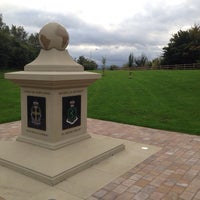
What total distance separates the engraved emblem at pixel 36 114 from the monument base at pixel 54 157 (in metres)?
0.51

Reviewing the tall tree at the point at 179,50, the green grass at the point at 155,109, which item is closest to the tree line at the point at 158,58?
the tall tree at the point at 179,50

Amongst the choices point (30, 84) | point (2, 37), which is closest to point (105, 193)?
point (30, 84)

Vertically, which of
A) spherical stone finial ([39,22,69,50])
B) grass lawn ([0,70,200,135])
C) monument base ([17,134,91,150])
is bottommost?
grass lawn ([0,70,200,135])

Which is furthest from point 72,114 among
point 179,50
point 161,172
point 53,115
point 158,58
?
point 158,58

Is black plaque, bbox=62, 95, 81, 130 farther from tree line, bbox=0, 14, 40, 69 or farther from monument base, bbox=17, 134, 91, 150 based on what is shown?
tree line, bbox=0, 14, 40, 69

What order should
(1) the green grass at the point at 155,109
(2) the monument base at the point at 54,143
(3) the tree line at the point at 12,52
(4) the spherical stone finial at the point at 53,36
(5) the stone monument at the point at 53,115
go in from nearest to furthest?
(5) the stone monument at the point at 53,115
(2) the monument base at the point at 54,143
(4) the spherical stone finial at the point at 53,36
(1) the green grass at the point at 155,109
(3) the tree line at the point at 12,52

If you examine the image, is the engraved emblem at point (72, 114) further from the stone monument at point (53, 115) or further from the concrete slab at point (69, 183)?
the concrete slab at point (69, 183)

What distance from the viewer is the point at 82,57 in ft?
166

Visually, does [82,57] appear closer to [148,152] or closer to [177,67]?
[177,67]

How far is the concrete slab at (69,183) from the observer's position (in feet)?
13.1

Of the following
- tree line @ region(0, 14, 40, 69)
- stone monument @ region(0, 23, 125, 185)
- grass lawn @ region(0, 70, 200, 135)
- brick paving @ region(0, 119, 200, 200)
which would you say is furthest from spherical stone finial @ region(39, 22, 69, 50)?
tree line @ region(0, 14, 40, 69)

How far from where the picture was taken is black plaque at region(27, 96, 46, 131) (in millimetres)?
5430

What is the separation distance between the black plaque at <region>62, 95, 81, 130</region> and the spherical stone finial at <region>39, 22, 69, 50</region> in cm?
114

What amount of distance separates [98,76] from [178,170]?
258cm
